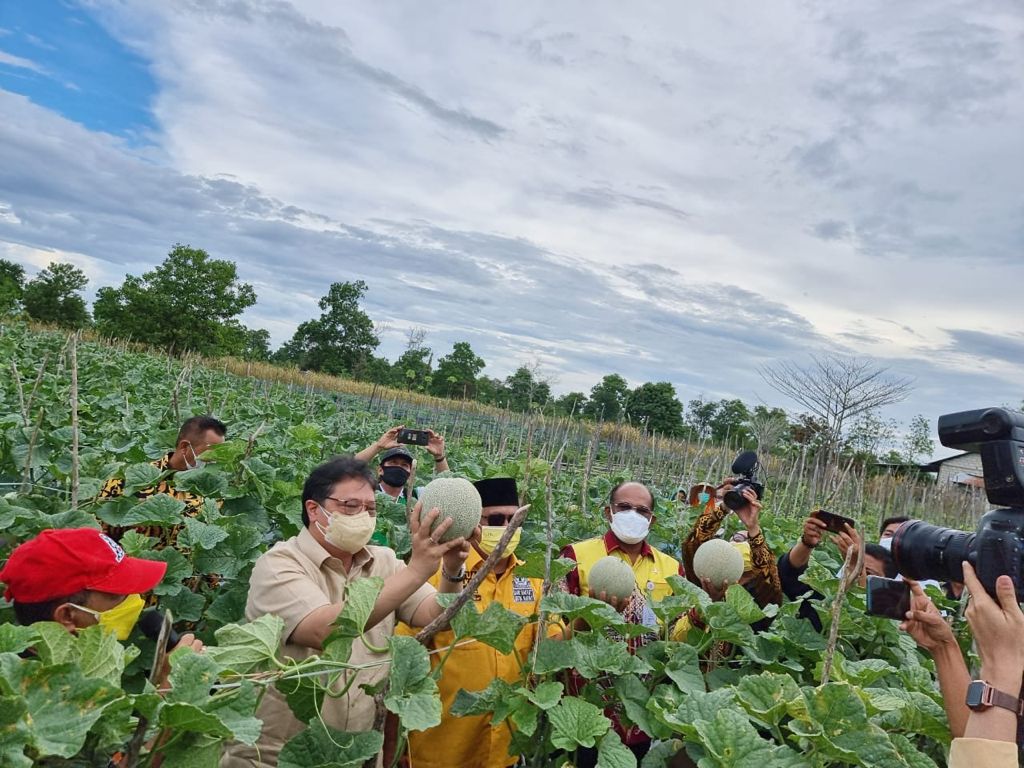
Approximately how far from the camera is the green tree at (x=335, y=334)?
190 ft

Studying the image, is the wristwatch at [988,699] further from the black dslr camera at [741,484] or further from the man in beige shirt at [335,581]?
the black dslr camera at [741,484]

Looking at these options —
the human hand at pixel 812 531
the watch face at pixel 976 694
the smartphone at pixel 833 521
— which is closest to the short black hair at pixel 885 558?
the smartphone at pixel 833 521

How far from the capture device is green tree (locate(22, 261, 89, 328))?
54.1 m

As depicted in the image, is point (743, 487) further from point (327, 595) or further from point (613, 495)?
point (327, 595)

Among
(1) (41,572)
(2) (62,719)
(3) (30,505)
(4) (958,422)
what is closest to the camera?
(2) (62,719)

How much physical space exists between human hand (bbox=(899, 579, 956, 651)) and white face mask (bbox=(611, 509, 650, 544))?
1.71 metres

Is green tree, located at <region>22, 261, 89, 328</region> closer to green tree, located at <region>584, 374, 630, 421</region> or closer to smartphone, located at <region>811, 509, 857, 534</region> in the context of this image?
green tree, located at <region>584, 374, 630, 421</region>

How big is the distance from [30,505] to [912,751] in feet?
11.4

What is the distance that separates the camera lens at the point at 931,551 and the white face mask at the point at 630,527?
1582 millimetres

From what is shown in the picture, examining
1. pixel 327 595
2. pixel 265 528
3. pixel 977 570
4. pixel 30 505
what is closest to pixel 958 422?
pixel 977 570

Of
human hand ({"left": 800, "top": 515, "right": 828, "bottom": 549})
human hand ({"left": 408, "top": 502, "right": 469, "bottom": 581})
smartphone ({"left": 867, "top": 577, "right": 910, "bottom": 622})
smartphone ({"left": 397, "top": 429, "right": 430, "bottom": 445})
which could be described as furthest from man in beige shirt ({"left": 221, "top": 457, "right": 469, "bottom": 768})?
human hand ({"left": 800, "top": 515, "right": 828, "bottom": 549})

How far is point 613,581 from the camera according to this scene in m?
2.63

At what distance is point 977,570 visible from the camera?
1.93m

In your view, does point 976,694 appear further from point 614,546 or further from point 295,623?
point 614,546
